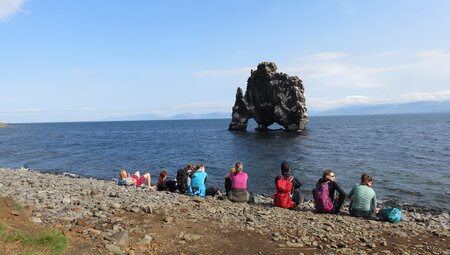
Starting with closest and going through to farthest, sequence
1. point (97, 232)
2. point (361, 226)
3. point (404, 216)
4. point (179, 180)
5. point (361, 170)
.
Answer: point (97, 232)
point (361, 226)
point (404, 216)
point (179, 180)
point (361, 170)

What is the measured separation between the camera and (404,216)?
16250 millimetres

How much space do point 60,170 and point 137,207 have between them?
95.3 ft

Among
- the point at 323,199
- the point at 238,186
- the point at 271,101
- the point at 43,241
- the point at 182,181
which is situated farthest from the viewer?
the point at 271,101

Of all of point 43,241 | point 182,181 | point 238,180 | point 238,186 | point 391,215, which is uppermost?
point 43,241

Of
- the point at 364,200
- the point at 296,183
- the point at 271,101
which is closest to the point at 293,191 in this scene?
the point at 296,183

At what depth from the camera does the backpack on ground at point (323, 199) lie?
578 inches

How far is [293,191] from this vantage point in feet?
53.1

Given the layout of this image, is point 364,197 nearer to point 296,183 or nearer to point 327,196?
point 327,196

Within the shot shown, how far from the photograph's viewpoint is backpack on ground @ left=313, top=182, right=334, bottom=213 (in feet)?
48.1

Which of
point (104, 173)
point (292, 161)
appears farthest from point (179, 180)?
point (292, 161)

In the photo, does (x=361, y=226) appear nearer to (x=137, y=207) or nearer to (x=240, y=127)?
(x=137, y=207)

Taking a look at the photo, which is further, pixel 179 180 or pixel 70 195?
pixel 179 180

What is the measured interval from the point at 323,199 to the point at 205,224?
564 cm

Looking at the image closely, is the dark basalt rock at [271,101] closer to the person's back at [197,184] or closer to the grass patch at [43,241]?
the person's back at [197,184]
